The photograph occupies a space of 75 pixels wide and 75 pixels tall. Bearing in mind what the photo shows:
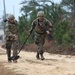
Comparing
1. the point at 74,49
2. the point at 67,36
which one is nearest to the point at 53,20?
the point at 67,36

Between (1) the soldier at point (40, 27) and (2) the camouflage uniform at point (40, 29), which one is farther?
(2) the camouflage uniform at point (40, 29)

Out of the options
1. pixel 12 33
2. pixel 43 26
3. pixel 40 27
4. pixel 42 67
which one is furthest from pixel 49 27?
pixel 42 67

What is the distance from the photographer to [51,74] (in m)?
8.06

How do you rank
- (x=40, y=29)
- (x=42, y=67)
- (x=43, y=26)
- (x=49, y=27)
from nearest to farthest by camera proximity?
(x=42, y=67) < (x=49, y=27) < (x=43, y=26) < (x=40, y=29)

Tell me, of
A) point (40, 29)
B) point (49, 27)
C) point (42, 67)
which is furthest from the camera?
point (40, 29)

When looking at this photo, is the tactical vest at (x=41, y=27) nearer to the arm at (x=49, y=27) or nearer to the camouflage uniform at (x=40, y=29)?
the camouflage uniform at (x=40, y=29)

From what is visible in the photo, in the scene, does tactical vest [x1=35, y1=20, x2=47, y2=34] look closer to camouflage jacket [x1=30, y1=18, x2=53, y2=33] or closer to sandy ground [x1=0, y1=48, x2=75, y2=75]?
camouflage jacket [x1=30, y1=18, x2=53, y2=33]

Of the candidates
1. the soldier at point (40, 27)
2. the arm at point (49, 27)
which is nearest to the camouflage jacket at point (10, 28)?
the soldier at point (40, 27)

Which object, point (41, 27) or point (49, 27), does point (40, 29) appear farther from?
point (49, 27)

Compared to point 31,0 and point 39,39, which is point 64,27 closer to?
point 39,39

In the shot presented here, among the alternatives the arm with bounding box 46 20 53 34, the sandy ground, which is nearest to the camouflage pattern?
the sandy ground

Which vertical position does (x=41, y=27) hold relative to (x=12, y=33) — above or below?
above

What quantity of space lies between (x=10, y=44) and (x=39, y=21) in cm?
133

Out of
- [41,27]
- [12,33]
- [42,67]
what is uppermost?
[41,27]
